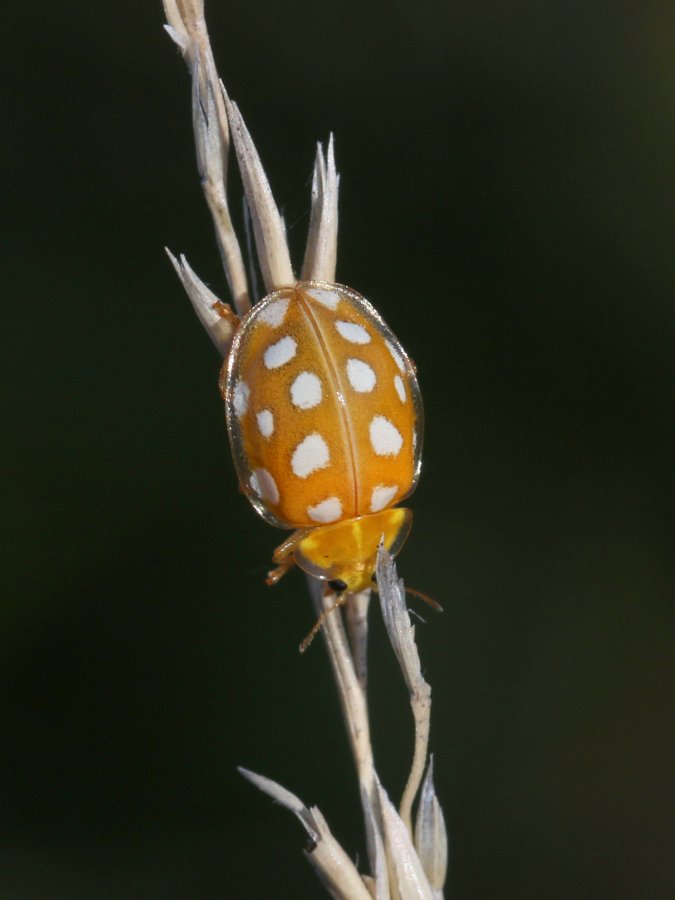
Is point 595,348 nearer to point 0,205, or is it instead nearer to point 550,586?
point 550,586

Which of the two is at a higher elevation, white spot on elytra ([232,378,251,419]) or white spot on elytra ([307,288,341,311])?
white spot on elytra ([307,288,341,311])

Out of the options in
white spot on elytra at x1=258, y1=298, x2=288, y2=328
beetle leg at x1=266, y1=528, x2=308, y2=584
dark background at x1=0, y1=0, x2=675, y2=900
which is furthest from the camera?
dark background at x1=0, y1=0, x2=675, y2=900

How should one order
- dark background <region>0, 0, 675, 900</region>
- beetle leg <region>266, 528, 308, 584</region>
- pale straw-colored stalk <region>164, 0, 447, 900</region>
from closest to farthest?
pale straw-colored stalk <region>164, 0, 447, 900</region> < beetle leg <region>266, 528, 308, 584</region> < dark background <region>0, 0, 675, 900</region>

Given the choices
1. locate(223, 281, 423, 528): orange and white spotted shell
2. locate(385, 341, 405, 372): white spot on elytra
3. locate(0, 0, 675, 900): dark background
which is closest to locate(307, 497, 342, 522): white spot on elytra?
locate(223, 281, 423, 528): orange and white spotted shell

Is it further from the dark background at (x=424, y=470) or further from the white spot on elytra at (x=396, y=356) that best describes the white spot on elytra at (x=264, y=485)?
the dark background at (x=424, y=470)

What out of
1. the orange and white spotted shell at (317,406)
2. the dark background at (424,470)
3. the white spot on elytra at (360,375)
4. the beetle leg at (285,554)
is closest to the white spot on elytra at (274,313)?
the orange and white spotted shell at (317,406)

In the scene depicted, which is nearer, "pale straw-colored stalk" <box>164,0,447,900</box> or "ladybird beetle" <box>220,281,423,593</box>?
"pale straw-colored stalk" <box>164,0,447,900</box>

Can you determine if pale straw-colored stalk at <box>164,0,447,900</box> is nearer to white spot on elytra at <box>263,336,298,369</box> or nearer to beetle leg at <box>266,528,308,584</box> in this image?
white spot on elytra at <box>263,336,298,369</box>
